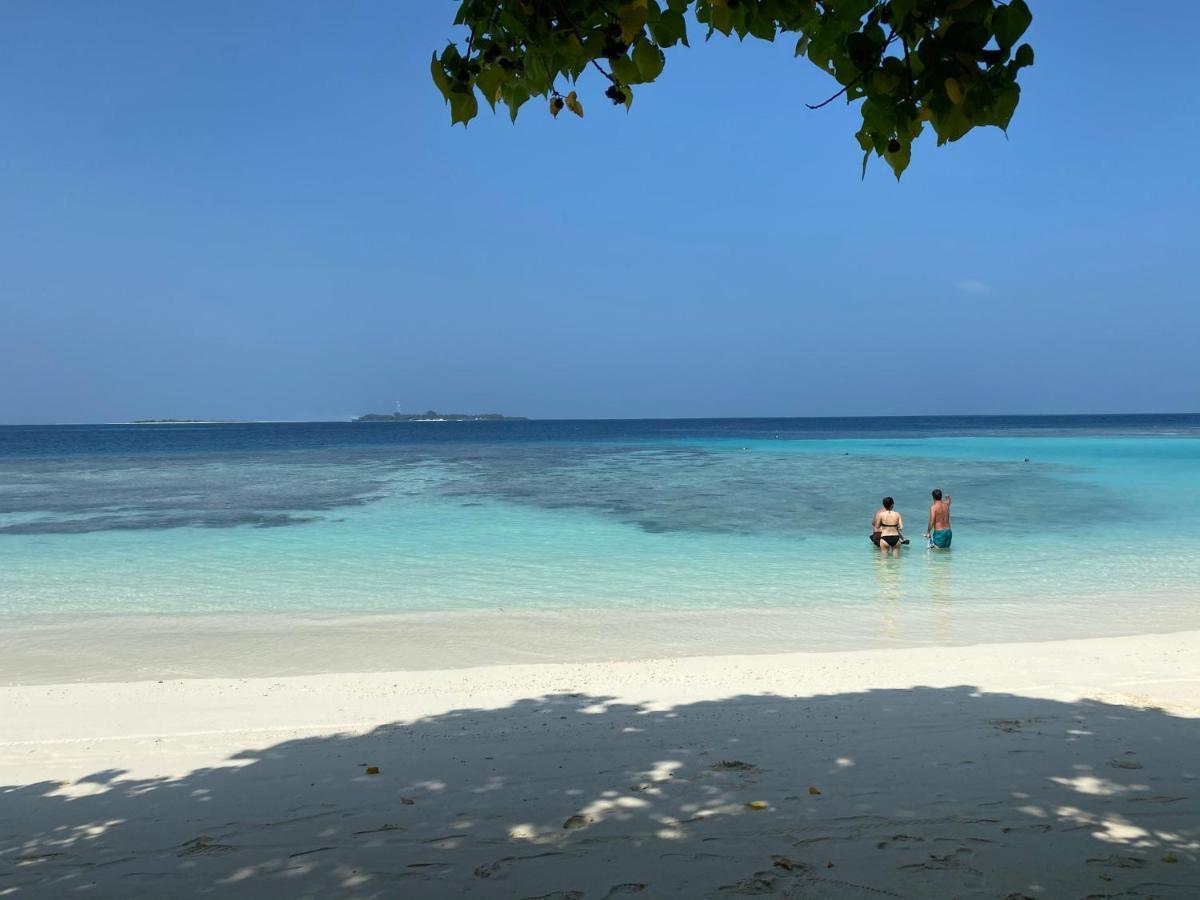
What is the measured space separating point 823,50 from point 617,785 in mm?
3804

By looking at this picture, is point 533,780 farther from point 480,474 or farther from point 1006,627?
point 480,474

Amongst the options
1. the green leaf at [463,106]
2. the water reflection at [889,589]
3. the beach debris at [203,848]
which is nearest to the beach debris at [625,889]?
the beach debris at [203,848]

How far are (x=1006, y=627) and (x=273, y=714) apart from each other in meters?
8.07

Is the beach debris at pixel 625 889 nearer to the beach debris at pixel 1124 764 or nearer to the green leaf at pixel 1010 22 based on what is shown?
the beach debris at pixel 1124 764

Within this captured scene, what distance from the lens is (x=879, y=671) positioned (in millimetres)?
7523

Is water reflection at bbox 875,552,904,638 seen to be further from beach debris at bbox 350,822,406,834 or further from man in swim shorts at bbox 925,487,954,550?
beach debris at bbox 350,822,406,834

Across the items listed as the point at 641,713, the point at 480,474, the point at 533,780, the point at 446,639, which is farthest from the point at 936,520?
the point at 480,474

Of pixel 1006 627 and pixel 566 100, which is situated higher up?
pixel 566 100

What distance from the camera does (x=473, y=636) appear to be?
9.70 m

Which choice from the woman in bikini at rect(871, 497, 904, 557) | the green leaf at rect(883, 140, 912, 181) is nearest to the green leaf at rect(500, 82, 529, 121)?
A: the green leaf at rect(883, 140, 912, 181)

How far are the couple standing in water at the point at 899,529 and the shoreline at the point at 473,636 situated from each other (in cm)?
451

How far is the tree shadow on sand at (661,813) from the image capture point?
11.3 ft

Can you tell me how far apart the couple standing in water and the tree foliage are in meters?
13.8

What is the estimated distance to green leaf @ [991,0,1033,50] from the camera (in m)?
2.16
